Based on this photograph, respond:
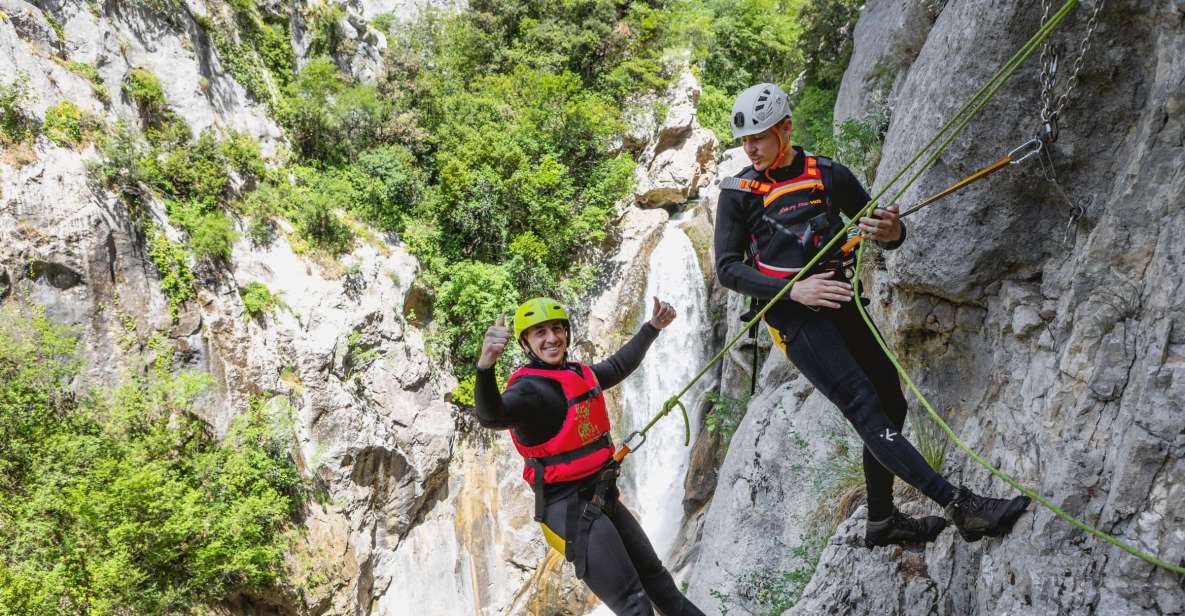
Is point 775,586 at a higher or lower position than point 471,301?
lower

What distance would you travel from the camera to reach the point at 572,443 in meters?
3.56

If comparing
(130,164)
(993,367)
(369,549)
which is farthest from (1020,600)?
(130,164)

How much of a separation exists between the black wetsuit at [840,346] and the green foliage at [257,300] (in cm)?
986

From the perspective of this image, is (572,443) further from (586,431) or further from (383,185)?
(383,185)

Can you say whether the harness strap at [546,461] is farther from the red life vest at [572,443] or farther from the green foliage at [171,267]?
the green foliage at [171,267]

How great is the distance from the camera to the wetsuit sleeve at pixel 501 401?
3152mm

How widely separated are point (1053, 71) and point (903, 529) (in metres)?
2.34

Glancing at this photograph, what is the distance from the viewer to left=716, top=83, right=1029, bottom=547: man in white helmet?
314 centimetres

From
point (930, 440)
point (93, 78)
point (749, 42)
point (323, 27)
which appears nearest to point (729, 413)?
point (930, 440)

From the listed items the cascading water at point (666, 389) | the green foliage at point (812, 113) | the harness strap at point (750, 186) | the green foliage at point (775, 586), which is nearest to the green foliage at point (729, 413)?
the cascading water at point (666, 389)

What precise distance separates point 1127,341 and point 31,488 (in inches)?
427

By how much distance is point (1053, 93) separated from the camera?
10.5 feet

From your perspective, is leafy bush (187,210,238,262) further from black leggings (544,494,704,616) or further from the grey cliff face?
the grey cliff face

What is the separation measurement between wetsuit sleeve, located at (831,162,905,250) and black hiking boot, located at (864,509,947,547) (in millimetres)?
1450
